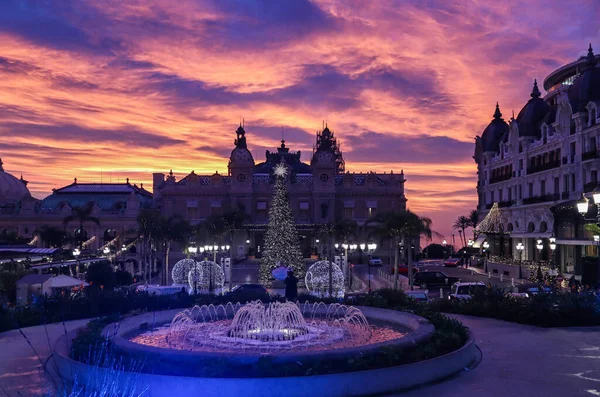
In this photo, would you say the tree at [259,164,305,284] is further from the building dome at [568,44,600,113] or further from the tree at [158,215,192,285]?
the building dome at [568,44,600,113]

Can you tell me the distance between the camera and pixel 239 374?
38.9ft

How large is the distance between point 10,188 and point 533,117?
92503 mm

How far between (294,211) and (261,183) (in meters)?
5.93

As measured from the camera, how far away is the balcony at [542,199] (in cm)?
5193

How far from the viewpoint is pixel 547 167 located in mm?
53844

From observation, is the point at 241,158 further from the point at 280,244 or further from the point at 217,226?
the point at 280,244

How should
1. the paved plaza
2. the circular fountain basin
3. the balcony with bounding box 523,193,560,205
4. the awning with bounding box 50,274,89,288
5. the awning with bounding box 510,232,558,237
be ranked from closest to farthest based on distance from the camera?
1. the circular fountain basin
2. the paved plaza
3. the awning with bounding box 50,274,89,288
4. the balcony with bounding box 523,193,560,205
5. the awning with bounding box 510,232,558,237

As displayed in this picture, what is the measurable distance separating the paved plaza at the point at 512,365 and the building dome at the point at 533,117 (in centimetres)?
4346

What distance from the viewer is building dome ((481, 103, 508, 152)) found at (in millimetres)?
69938

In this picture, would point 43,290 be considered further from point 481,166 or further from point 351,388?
point 481,166

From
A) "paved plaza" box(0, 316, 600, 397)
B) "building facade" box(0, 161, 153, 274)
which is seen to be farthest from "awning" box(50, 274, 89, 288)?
"building facade" box(0, 161, 153, 274)

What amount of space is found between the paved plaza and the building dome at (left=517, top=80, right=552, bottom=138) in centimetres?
4346

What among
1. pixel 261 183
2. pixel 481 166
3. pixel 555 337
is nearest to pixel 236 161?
pixel 261 183

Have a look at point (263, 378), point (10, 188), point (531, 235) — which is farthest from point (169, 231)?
point (10, 188)
